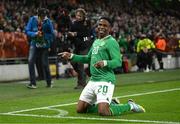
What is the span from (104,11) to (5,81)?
1665 centimetres

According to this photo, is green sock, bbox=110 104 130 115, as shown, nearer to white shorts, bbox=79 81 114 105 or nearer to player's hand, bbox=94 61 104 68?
white shorts, bbox=79 81 114 105

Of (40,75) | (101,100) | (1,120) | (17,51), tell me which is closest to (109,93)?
(101,100)

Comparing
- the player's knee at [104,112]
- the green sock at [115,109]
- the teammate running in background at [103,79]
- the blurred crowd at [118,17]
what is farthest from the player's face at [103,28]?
the blurred crowd at [118,17]

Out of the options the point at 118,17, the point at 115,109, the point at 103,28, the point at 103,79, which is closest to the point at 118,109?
the point at 115,109

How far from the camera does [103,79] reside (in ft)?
35.5

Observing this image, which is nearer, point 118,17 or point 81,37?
point 81,37

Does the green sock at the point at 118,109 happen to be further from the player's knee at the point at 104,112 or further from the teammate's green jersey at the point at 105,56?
the teammate's green jersey at the point at 105,56

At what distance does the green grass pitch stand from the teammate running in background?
186 millimetres

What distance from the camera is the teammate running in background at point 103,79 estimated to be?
10.6 m

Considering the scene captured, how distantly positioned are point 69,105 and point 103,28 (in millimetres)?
2246

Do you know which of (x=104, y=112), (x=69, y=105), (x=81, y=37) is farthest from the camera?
(x=81, y=37)

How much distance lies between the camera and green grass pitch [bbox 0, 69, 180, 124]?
1016 centimetres

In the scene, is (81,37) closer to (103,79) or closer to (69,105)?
(69,105)

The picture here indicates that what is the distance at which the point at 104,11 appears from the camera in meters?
37.9
